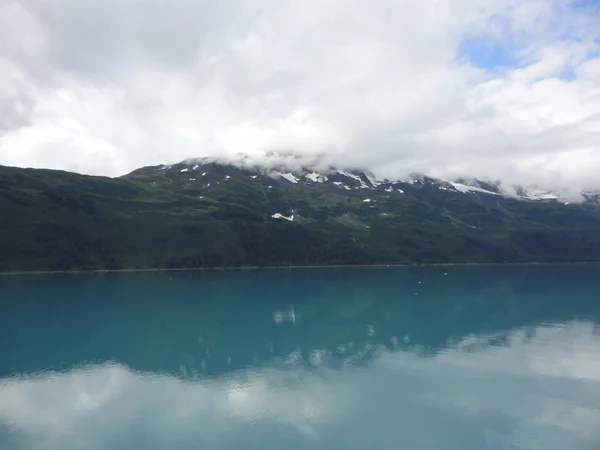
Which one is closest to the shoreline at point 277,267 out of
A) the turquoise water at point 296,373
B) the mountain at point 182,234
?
the mountain at point 182,234

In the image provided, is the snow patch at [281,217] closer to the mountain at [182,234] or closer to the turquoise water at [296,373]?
the mountain at [182,234]

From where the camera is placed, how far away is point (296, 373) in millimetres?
39125

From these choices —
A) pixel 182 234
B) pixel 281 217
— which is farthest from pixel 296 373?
pixel 281 217

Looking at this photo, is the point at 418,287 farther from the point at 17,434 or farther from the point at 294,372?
the point at 17,434

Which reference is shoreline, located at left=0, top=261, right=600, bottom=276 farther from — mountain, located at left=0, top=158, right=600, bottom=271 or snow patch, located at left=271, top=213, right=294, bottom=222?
snow patch, located at left=271, top=213, right=294, bottom=222

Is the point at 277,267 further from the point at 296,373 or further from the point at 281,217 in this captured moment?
the point at 296,373

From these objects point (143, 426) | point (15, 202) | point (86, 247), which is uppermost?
point (15, 202)

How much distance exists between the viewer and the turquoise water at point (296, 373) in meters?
26.9

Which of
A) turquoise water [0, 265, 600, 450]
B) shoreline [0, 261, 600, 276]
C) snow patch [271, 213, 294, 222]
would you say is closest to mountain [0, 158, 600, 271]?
snow patch [271, 213, 294, 222]

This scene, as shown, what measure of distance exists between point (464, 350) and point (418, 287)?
179 ft

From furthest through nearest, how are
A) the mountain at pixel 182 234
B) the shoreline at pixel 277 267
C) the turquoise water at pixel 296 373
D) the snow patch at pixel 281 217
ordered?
the snow patch at pixel 281 217, the mountain at pixel 182 234, the shoreline at pixel 277 267, the turquoise water at pixel 296 373

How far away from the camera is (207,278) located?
117000mm

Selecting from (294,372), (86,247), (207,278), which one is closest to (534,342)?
(294,372)

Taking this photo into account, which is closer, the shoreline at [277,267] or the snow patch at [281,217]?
the shoreline at [277,267]
